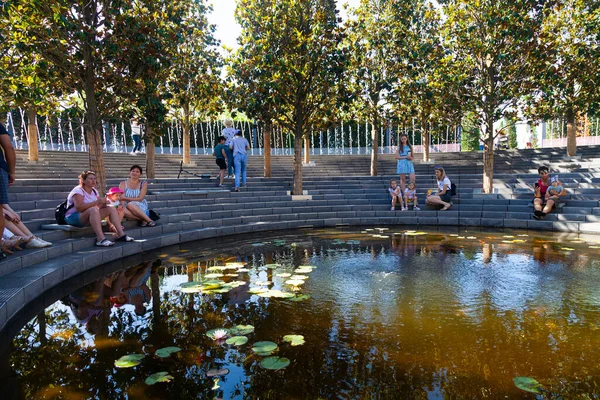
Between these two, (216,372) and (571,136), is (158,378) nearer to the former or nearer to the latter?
(216,372)

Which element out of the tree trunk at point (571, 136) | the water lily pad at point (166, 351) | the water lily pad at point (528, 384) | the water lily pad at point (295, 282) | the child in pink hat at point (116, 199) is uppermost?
the tree trunk at point (571, 136)

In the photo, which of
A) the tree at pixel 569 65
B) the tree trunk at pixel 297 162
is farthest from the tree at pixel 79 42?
the tree at pixel 569 65

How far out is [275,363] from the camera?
2920mm

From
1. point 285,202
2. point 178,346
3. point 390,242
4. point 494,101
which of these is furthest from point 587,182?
point 178,346

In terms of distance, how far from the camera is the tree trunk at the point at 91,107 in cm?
796

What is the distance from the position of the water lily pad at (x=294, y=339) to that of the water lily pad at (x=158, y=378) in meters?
0.93

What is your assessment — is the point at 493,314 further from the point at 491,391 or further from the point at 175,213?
the point at 175,213

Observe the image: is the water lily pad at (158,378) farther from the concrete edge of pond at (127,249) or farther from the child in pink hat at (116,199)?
the child in pink hat at (116,199)

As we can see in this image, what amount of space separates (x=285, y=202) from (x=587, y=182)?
7.93m

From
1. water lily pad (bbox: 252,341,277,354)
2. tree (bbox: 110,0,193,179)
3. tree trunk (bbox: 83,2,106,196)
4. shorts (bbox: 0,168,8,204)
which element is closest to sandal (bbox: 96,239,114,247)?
shorts (bbox: 0,168,8,204)

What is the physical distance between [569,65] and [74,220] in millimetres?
13225

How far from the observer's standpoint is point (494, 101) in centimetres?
1223

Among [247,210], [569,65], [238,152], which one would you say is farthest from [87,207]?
[569,65]

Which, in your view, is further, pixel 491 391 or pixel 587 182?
pixel 587 182
